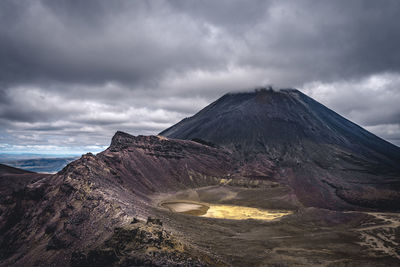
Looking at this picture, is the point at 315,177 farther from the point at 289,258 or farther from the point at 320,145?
the point at 289,258

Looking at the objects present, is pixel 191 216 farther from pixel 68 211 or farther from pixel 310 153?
pixel 310 153

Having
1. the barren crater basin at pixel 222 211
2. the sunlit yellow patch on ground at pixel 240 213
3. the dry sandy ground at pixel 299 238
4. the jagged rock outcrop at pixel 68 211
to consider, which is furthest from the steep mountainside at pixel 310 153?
the jagged rock outcrop at pixel 68 211

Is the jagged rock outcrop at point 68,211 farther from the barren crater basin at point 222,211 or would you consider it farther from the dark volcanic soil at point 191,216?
the barren crater basin at point 222,211

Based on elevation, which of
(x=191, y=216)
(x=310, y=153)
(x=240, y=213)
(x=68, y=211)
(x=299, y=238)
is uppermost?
(x=310, y=153)

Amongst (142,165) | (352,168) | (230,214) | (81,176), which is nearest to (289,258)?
(230,214)

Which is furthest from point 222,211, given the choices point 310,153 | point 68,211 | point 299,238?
point 310,153
